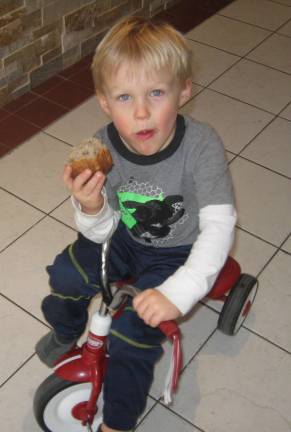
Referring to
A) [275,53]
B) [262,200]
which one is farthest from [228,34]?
[262,200]

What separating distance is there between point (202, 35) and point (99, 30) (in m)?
0.60

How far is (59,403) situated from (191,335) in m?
0.49

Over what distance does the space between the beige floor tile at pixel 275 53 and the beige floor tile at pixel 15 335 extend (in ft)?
6.09

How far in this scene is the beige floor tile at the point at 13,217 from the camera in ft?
6.39

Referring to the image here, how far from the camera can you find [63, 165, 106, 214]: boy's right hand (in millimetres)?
1145

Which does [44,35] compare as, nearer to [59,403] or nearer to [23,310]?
[23,310]

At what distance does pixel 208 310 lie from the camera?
1801 millimetres

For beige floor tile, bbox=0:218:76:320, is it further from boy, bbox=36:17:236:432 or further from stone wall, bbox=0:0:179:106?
stone wall, bbox=0:0:179:106

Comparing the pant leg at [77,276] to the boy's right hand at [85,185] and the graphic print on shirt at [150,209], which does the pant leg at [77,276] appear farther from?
the boy's right hand at [85,185]

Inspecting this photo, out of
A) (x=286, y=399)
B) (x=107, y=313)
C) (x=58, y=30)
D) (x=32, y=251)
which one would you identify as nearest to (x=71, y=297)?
(x=107, y=313)

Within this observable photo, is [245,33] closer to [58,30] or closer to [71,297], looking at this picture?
[58,30]

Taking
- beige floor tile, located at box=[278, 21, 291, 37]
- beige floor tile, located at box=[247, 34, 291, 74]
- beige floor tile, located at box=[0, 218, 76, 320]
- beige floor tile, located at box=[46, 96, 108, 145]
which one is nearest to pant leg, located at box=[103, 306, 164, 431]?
beige floor tile, located at box=[0, 218, 76, 320]

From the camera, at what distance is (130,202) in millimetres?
1344

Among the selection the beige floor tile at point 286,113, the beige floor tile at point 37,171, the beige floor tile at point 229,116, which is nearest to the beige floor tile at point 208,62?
the beige floor tile at point 229,116
